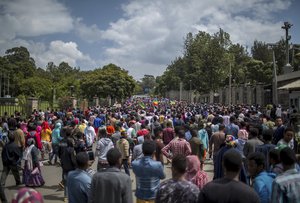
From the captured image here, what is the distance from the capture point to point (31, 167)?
→ 983 cm

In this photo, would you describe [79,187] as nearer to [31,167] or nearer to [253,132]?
[253,132]

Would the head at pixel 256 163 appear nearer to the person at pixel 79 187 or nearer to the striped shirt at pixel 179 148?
the person at pixel 79 187

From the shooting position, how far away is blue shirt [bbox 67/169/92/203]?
5059 millimetres

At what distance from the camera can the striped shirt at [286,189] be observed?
4016 millimetres

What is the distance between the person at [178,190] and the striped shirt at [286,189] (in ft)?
2.96

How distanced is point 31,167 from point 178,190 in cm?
690

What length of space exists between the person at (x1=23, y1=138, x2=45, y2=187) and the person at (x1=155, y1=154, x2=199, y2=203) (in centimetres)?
651

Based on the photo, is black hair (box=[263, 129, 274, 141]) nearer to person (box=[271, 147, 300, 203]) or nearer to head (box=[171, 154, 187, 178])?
person (box=[271, 147, 300, 203])

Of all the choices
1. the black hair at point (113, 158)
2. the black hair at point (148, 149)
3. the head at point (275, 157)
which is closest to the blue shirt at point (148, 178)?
the black hair at point (148, 149)

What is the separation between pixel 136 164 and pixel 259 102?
110 feet

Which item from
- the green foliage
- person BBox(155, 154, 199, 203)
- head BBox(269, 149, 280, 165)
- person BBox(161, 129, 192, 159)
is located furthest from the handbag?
the green foliage

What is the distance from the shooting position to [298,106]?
2356 centimetres

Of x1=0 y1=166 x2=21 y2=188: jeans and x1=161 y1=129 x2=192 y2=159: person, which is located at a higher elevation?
x1=161 y1=129 x2=192 y2=159: person

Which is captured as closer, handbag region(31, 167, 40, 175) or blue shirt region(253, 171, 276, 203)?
blue shirt region(253, 171, 276, 203)
